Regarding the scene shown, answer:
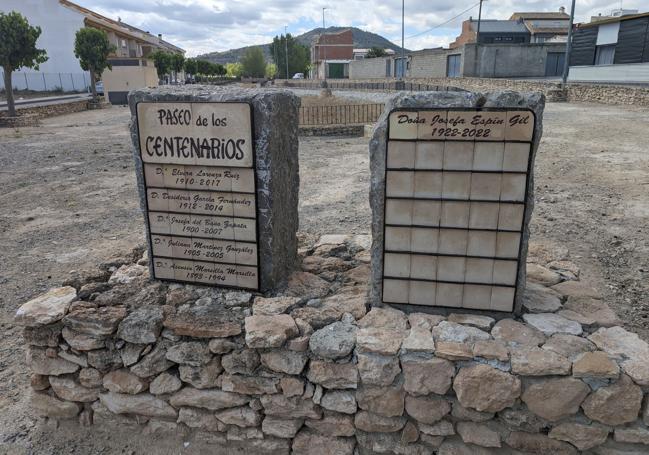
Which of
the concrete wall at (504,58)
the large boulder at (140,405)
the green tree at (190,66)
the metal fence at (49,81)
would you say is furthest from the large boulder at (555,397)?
the green tree at (190,66)

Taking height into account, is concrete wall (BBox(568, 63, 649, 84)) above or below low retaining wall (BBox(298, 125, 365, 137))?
above

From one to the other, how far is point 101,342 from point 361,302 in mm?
1676

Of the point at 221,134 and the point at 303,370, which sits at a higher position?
the point at 221,134

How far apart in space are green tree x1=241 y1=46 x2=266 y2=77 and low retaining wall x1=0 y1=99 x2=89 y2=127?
2360 inches

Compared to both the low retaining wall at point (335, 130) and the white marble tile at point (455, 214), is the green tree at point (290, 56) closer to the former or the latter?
the low retaining wall at point (335, 130)

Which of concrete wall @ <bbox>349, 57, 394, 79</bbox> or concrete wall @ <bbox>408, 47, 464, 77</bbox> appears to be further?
concrete wall @ <bbox>349, 57, 394, 79</bbox>

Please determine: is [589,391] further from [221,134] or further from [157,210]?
[157,210]

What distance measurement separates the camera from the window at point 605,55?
96.8 feet

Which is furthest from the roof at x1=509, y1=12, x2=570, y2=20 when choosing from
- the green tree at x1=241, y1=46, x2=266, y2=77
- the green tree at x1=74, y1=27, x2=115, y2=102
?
the green tree at x1=74, y1=27, x2=115, y2=102

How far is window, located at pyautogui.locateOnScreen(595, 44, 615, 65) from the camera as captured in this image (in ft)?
96.8

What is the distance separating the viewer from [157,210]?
3465 millimetres

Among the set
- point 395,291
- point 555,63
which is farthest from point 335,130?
point 555,63

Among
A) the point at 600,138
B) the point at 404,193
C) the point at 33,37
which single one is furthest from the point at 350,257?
the point at 33,37

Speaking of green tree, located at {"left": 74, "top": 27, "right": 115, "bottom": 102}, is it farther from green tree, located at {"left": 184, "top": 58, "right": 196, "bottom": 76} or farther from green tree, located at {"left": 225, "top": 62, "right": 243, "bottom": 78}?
green tree, located at {"left": 225, "top": 62, "right": 243, "bottom": 78}
